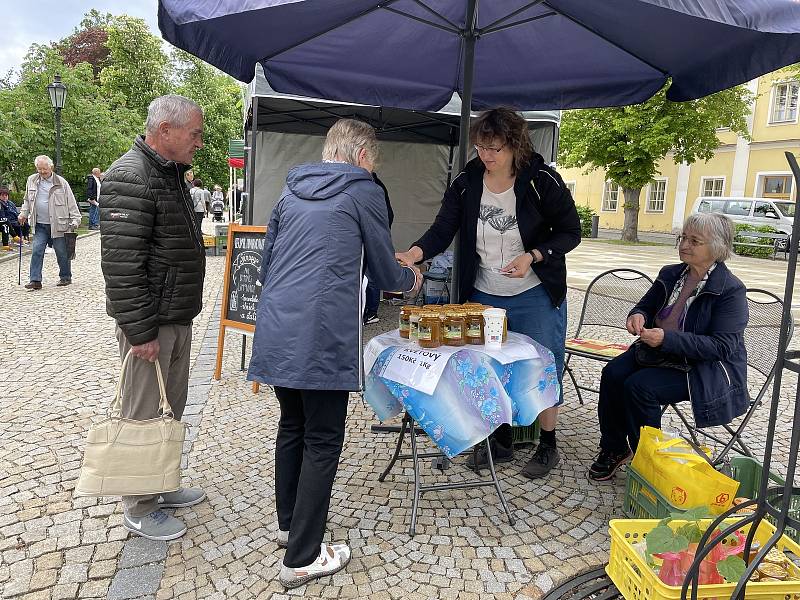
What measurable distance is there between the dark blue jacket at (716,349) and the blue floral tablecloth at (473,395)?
0.78 m

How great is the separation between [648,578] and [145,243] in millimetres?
2264

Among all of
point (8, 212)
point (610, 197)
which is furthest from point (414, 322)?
point (610, 197)

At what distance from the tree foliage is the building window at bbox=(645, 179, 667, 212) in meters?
22.9

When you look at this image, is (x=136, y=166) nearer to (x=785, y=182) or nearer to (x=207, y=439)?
(x=207, y=439)

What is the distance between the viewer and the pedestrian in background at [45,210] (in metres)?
8.57

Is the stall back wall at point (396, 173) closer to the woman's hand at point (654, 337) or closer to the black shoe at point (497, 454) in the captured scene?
the black shoe at point (497, 454)

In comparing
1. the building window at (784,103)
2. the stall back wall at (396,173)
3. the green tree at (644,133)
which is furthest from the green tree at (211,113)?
the building window at (784,103)

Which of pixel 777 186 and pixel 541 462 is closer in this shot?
pixel 541 462

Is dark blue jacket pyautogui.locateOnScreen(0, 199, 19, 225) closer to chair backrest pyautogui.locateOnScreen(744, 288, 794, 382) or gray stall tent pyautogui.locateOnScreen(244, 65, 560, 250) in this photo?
gray stall tent pyautogui.locateOnScreen(244, 65, 560, 250)

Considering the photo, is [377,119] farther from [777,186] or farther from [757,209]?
[777,186]

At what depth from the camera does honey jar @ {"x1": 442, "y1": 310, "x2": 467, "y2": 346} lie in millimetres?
2758

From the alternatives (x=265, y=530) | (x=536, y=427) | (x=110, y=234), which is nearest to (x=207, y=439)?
(x=265, y=530)

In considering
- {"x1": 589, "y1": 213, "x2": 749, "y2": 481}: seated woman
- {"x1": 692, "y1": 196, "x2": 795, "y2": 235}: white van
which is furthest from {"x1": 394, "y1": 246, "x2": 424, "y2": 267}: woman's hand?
{"x1": 692, "y1": 196, "x2": 795, "y2": 235}: white van

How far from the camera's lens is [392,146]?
8672 millimetres
